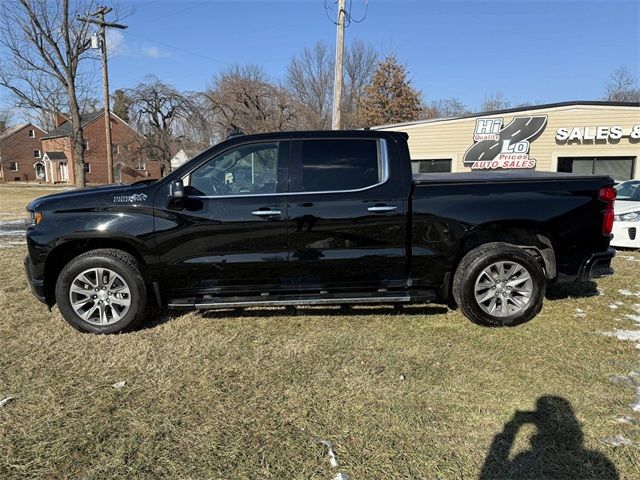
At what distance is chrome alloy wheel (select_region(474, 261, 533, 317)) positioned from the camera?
4527 millimetres

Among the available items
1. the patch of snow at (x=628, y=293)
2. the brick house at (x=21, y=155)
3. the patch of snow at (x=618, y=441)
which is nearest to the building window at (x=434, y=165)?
the patch of snow at (x=628, y=293)

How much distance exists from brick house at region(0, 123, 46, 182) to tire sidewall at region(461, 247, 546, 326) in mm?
71630

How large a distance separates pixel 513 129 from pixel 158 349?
17.4 meters

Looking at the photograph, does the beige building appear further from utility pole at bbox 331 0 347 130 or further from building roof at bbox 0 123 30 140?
building roof at bbox 0 123 30 140

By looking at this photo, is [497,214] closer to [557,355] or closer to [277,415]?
[557,355]

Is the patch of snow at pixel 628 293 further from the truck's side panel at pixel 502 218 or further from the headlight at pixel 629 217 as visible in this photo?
the headlight at pixel 629 217

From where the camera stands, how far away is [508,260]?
450 centimetres

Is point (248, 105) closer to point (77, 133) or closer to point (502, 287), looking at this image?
point (77, 133)

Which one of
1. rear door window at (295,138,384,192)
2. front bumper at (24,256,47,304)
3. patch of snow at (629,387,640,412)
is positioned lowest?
patch of snow at (629,387,640,412)

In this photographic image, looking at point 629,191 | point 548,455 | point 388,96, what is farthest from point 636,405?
point 388,96

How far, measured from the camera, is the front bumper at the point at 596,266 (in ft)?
Answer: 15.1

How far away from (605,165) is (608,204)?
48.5 feet

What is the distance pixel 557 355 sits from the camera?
3945mm

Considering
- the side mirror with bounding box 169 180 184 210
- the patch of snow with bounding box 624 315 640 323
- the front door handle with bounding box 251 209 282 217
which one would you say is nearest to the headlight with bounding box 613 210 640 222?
the patch of snow with bounding box 624 315 640 323
